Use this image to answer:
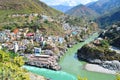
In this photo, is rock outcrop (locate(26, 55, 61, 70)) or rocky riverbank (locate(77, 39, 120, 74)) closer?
rock outcrop (locate(26, 55, 61, 70))

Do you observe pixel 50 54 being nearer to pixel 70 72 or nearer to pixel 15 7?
pixel 70 72

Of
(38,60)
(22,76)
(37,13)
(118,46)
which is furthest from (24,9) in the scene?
(22,76)

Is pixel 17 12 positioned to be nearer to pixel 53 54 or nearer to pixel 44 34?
pixel 44 34

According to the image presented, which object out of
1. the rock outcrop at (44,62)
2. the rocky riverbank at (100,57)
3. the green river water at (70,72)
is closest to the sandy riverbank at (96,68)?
the rocky riverbank at (100,57)

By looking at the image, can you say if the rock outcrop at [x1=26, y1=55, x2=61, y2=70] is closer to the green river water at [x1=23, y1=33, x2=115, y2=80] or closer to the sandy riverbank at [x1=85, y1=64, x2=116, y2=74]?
the green river water at [x1=23, y1=33, x2=115, y2=80]

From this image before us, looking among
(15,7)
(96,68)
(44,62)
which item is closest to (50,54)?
(44,62)

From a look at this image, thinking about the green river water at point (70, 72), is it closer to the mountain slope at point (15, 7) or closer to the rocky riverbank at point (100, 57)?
the rocky riverbank at point (100, 57)

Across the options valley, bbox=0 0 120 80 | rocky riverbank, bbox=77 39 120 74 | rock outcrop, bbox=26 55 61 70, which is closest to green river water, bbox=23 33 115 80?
valley, bbox=0 0 120 80

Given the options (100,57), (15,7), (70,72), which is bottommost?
(70,72)

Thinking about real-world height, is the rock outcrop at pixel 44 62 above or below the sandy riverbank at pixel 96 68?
above

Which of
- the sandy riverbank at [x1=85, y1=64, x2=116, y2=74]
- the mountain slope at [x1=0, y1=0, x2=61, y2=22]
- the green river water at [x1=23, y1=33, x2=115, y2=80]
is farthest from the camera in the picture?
the mountain slope at [x1=0, y1=0, x2=61, y2=22]

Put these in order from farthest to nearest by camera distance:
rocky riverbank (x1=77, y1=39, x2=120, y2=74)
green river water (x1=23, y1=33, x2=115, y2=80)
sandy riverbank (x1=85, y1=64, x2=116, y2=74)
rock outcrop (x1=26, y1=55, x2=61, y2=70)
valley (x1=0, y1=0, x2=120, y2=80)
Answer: rocky riverbank (x1=77, y1=39, x2=120, y2=74)
rock outcrop (x1=26, y1=55, x2=61, y2=70)
sandy riverbank (x1=85, y1=64, x2=116, y2=74)
green river water (x1=23, y1=33, x2=115, y2=80)
valley (x1=0, y1=0, x2=120, y2=80)

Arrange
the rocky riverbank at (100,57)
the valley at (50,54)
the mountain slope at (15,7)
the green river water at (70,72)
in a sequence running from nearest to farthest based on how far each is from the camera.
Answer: the valley at (50,54), the green river water at (70,72), the rocky riverbank at (100,57), the mountain slope at (15,7)
